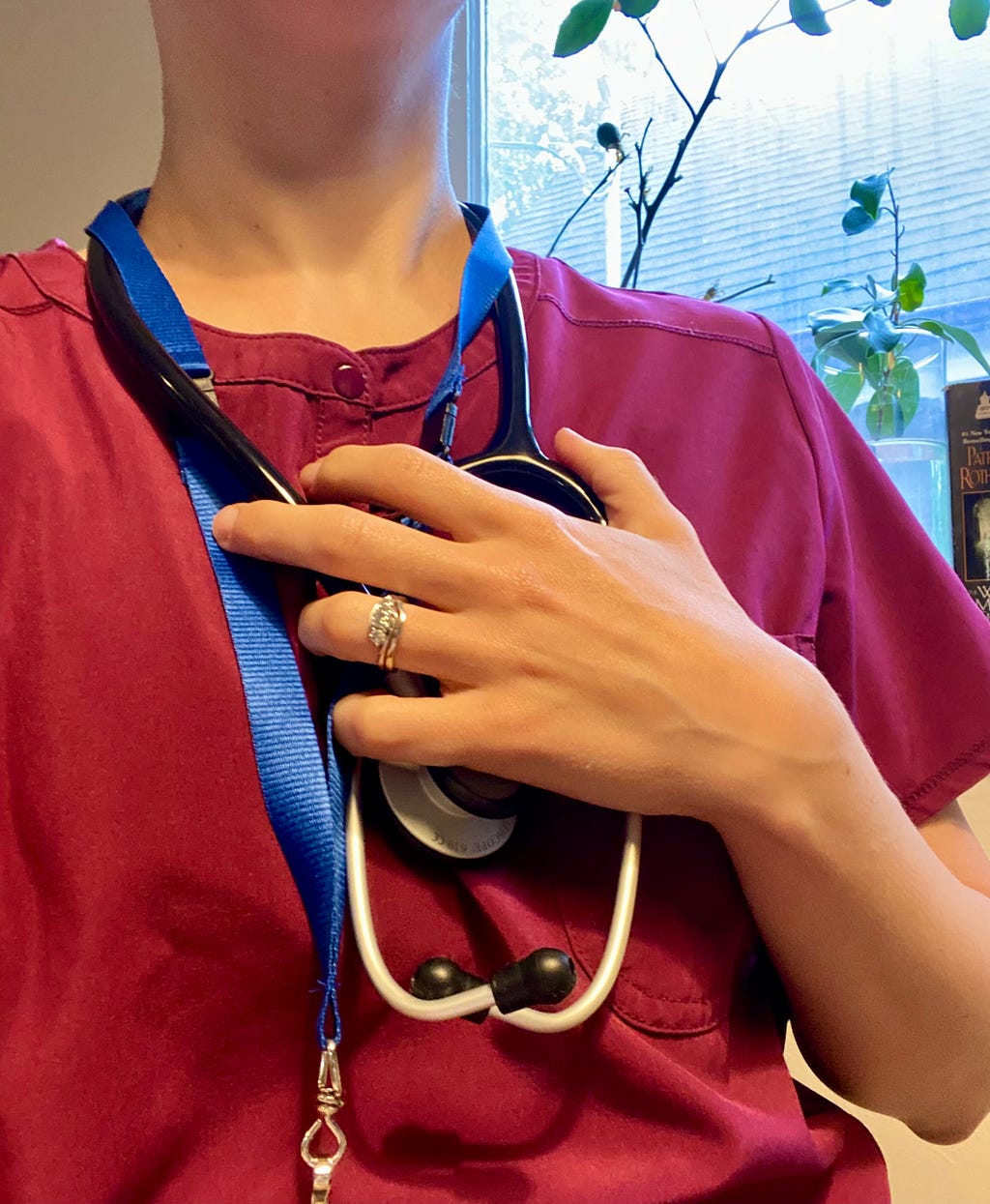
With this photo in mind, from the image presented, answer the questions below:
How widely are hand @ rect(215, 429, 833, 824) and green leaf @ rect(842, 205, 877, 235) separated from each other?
0.97m

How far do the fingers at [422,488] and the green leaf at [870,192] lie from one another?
1.01m

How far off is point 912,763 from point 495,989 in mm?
386

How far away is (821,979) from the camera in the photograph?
56cm

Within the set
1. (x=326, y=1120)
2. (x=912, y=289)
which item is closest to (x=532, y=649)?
(x=326, y=1120)

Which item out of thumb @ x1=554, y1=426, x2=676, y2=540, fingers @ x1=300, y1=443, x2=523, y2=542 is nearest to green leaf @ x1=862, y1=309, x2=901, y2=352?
thumb @ x1=554, y1=426, x2=676, y2=540

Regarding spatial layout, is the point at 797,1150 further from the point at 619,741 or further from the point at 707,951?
the point at 619,741

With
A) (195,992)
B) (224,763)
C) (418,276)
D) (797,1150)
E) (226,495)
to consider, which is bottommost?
(797,1150)

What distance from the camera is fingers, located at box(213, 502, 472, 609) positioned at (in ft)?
1.51

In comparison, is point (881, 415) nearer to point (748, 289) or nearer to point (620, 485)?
point (748, 289)

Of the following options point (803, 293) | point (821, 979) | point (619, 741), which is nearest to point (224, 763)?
point (619, 741)

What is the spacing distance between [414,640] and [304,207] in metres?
0.39

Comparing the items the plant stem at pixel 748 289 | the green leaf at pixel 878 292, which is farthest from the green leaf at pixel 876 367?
the plant stem at pixel 748 289

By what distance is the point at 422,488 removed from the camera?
18.8 inches

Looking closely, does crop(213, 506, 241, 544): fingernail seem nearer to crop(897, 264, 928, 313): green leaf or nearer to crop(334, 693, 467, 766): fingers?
crop(334, 693, 467, 766): fingers
